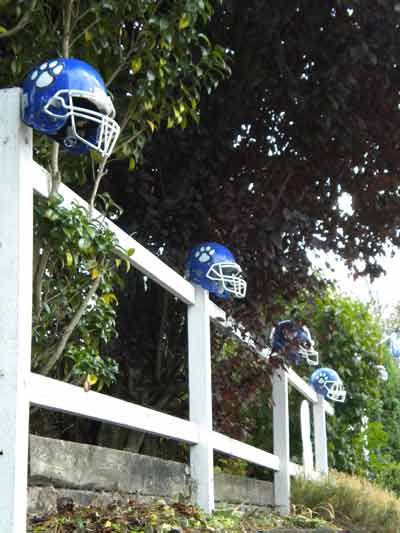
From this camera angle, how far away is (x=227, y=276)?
436 centimetres

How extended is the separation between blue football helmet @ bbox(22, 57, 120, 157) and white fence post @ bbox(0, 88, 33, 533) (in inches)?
2.3

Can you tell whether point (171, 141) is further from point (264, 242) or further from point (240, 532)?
point (240, 532)

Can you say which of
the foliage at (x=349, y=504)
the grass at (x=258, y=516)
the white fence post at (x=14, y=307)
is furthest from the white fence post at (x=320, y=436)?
the white fence post at (x=14, y=307)

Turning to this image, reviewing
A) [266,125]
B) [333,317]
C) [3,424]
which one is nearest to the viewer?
[3,424]

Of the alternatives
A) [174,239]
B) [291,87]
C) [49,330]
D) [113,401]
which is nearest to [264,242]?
[174,239]

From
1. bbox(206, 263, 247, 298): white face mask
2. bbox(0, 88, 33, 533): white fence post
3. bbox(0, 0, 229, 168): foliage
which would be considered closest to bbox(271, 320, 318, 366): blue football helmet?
bbox(206, 263, 247, 298): white face mask

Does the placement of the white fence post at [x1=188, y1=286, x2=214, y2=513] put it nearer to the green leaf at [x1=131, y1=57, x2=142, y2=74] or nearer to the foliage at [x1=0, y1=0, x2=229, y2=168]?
the foliage at [x1=0, y1=0, x2=229, y2=168]

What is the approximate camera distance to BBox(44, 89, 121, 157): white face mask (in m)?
2.57

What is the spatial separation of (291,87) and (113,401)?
8.14 ft

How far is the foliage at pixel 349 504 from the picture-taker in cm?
569

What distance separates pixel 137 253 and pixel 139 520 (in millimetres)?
1109

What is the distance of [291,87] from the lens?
4.95 metres

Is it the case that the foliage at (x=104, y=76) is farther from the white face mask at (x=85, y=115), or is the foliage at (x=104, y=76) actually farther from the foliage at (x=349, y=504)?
the foliage at (x=349, y=504)

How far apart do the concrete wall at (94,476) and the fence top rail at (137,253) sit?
773 mm
